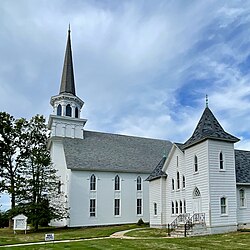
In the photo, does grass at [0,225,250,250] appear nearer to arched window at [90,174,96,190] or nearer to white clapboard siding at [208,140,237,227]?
white clapboard siding at [208,140,237,227]

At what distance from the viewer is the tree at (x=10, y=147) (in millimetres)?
34688

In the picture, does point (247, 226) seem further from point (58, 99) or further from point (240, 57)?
point (58, 99)

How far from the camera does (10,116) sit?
3522 cm

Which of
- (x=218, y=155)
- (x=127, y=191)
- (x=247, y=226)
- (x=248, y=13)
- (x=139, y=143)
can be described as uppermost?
(x=248, y=13)

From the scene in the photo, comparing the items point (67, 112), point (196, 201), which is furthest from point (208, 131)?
point (67, 112)

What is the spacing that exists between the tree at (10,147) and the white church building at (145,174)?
4721 millimetres

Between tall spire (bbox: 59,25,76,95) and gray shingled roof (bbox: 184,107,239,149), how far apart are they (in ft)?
69.1

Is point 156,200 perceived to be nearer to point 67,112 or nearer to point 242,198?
point 242,198

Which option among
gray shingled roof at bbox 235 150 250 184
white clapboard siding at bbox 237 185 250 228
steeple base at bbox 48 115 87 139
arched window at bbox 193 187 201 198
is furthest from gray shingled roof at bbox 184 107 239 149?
steeple base at bbox 48 115 87 139

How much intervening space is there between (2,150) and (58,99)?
31.9 feet

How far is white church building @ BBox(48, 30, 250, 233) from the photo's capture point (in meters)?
23.4

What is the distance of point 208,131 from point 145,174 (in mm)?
17164

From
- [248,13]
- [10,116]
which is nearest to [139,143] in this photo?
[10,116]

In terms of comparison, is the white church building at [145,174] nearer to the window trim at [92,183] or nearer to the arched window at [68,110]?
the window trim at [92,183]
